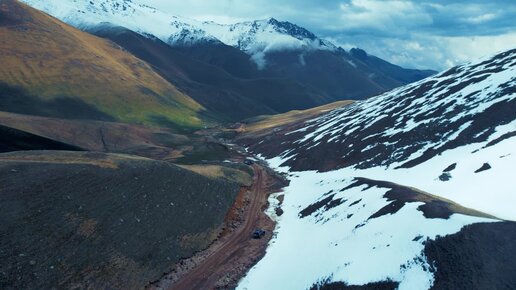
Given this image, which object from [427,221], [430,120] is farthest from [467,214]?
[430,120]

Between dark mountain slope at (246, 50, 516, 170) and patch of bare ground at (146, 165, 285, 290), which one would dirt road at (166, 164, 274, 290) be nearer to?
patch of bare ground at (146, 165, 285, 290)

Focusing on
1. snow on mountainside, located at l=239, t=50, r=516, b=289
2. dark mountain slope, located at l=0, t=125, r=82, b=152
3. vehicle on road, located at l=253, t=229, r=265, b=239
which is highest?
dark mountain slope, located at l=0, t=125, r=82, b=152

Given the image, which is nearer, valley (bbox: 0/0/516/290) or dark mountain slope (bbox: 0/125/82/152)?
valley (bbox: 0/0/516/290)

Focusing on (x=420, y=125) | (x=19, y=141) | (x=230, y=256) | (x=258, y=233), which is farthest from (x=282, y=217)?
(x=19, y=141)

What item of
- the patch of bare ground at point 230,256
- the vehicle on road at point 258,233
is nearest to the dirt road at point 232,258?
the patch of bare ground at point 230,256

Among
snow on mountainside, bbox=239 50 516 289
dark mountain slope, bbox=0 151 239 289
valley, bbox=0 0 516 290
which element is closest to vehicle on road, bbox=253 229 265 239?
valley, bbox=0 0 516 290

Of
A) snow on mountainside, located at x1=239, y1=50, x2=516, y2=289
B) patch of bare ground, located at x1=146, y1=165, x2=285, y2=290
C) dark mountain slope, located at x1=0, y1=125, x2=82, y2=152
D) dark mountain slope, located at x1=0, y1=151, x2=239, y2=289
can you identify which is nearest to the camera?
dark mountain slope, located at x1=0, y1=151, x2=239, y2=289

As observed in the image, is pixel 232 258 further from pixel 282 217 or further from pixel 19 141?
pixel 19 141
